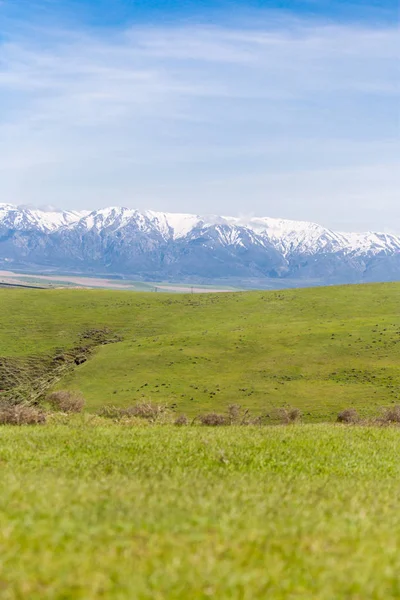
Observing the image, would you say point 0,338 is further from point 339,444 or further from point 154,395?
point 339,444

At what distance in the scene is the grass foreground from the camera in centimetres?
921

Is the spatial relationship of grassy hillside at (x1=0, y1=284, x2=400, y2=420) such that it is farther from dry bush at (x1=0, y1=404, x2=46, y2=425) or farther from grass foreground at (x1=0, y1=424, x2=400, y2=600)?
grass foreground at (x1=0, y1=424, x2=400, y2=600)

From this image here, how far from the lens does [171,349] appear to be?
104438 mm

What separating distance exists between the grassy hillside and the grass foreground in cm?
5430

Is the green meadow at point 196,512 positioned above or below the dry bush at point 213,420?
above

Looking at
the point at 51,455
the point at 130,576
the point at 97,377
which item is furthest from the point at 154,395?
the point at 130,576

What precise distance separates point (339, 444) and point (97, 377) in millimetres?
69781

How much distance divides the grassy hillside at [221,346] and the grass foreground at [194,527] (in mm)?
54299

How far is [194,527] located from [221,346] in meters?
93.7

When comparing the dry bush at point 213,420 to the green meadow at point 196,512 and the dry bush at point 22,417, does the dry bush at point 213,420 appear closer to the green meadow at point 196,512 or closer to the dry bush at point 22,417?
the green meadow at point 196,512

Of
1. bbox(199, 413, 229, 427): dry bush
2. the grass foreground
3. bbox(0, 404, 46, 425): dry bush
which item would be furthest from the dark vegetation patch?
the grass foreground

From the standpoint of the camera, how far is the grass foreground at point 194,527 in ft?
30.2

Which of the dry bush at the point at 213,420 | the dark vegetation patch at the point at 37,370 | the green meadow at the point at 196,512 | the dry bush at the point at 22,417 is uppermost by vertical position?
the green meadow at the point at 196,512

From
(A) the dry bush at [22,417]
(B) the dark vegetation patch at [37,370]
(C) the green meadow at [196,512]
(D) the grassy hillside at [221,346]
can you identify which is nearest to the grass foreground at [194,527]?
(C) the green meadow at [196,512]
